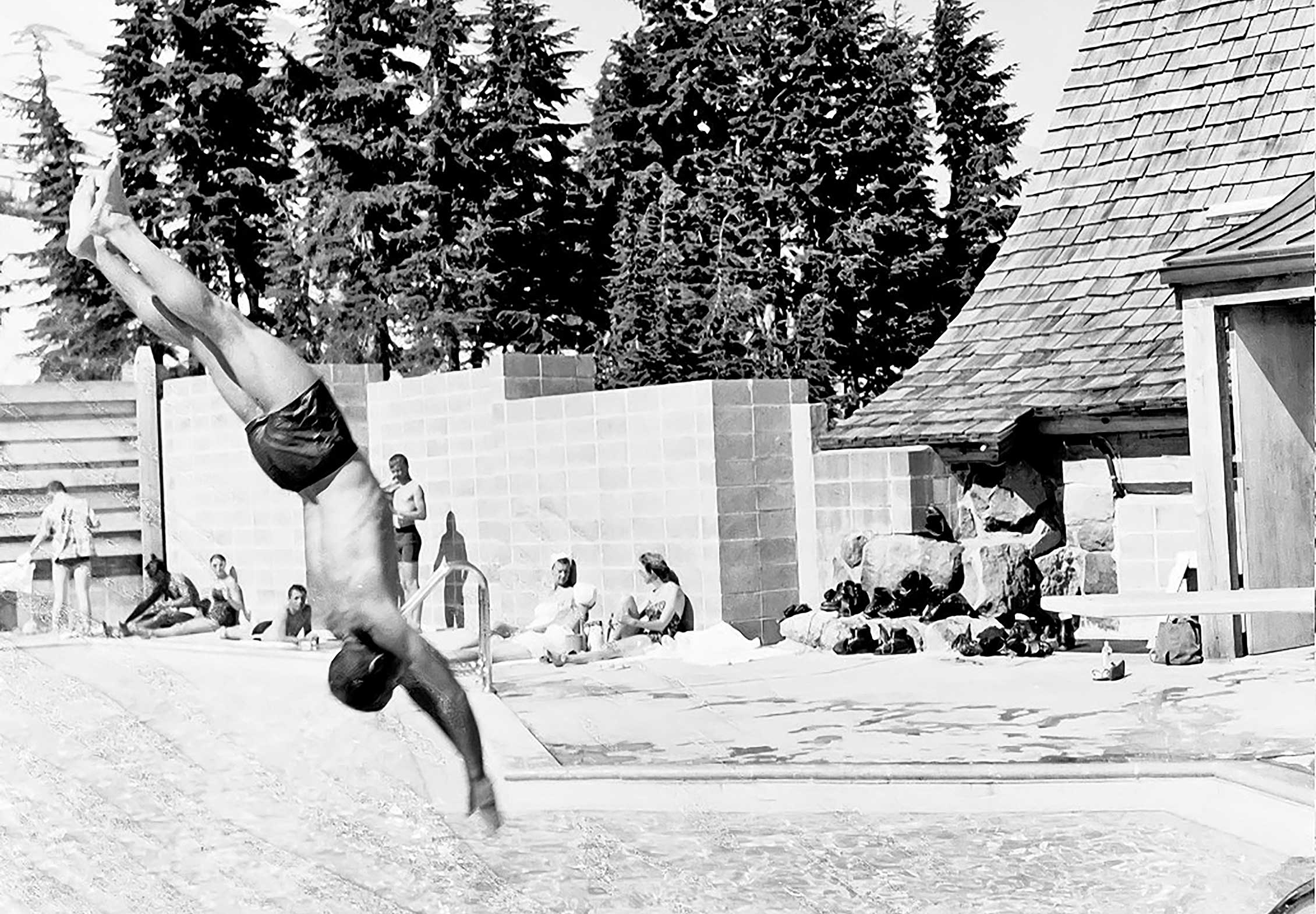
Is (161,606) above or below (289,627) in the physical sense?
above

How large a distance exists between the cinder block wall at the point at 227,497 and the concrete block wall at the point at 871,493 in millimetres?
5015

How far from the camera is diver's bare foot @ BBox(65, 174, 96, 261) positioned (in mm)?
3701

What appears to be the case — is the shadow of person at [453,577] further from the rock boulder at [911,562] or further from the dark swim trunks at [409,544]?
A: the rock boulder at [911,562]

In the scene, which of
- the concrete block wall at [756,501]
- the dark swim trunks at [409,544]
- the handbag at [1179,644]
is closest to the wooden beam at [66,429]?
the dark swim trunks at [409,544]

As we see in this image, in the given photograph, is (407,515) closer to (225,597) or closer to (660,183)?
(225,597)

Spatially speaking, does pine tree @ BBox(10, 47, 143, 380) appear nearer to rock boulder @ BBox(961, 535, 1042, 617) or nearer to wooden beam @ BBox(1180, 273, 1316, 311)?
rock boulder @ BBox(961, 535, 1042, 617)

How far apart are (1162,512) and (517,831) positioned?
623cm

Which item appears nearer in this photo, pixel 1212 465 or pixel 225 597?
pixel 1212 465

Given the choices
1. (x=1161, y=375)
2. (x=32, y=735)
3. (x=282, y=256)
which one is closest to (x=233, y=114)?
(x=282, y=256)

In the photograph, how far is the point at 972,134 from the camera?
2809cm

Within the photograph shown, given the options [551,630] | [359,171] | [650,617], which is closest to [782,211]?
[359,171]

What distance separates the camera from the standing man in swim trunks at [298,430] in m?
3.55

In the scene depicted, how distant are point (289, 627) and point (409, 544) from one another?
1.92 metres

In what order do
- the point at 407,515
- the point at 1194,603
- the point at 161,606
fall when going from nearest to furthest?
the point at 1194,603 → the point at 161,606 → the point at 407,515
